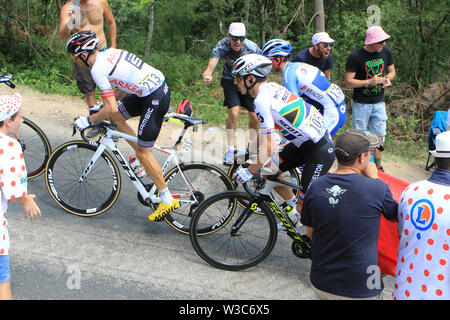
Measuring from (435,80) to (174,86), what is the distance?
709 centimetres

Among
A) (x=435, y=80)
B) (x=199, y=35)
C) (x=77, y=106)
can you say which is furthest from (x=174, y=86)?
(x=435, y=80)

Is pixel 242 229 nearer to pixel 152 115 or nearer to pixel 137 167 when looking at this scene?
pixel 137 167

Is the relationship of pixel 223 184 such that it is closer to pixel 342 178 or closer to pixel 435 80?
pixel 342 178

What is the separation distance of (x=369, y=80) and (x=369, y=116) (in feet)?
2.04

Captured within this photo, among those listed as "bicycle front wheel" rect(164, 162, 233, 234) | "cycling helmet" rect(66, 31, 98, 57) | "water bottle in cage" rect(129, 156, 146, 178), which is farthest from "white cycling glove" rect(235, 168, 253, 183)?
"cycling helmet" rect(66, 31, 98, 57)

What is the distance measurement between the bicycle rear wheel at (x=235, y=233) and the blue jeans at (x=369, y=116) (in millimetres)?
3328

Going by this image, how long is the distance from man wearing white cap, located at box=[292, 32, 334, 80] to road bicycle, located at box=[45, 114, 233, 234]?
2.48 m

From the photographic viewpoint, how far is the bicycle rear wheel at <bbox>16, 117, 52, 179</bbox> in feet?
21.9

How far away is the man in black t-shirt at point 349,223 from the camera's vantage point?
10.7 feet

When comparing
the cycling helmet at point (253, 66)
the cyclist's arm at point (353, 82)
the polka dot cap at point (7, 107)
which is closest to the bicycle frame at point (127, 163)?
the cycling helmet at point (253, 66)

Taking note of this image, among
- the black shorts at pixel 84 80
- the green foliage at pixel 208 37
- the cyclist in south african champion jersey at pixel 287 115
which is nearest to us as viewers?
the cyclist in south african champion jersey at pixel 287 115

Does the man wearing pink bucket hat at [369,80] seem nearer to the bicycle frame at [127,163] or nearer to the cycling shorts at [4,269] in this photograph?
the bicycle frame at [127,163]

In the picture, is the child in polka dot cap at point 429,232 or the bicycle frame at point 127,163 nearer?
the child in polka dot cap at point 429,232

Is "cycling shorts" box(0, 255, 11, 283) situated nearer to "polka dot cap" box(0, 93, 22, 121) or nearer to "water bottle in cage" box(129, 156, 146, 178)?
"polka dot cap" box(0, 93, 22, 121)
